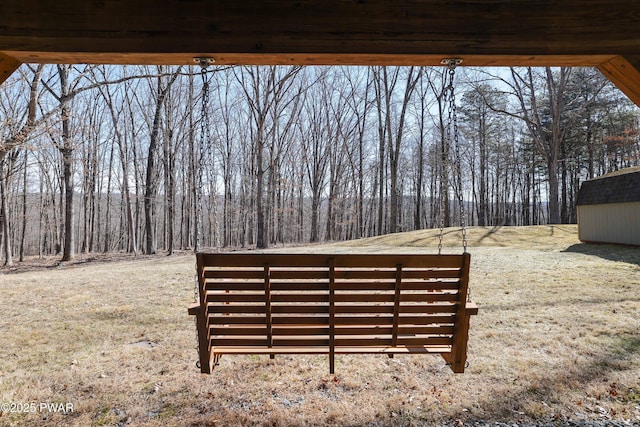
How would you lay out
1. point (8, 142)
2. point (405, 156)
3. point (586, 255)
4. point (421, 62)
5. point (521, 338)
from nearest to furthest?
1. point (421, 62)
2. point (521, 338)
3. point (8, 142)
4. point (586, 255)
5. point (405, 156)

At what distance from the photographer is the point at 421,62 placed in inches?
108

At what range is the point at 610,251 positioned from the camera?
38.3 ft

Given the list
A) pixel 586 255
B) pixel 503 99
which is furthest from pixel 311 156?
pixel 586 255

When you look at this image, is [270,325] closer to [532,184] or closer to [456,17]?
[456,17]

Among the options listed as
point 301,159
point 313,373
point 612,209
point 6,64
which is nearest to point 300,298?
point 313,373

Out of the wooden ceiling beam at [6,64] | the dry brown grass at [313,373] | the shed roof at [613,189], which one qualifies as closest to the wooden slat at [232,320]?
the dry brown grass at [313,373]

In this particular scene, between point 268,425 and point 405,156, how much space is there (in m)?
32.0

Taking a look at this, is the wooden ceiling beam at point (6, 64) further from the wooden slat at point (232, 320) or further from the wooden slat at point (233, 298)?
the wooden slat at point (232, 320)

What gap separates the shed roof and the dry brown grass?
7.85 meters

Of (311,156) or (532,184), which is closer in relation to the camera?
(311,156)

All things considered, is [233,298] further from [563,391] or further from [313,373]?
[563,391]

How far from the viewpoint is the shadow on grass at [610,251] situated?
1011cm

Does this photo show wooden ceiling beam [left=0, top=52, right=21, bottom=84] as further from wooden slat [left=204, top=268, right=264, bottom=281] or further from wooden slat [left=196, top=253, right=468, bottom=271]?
wooden slat [left=204, top=268, right=264, bottom=281]

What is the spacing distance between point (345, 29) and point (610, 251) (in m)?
13.2
